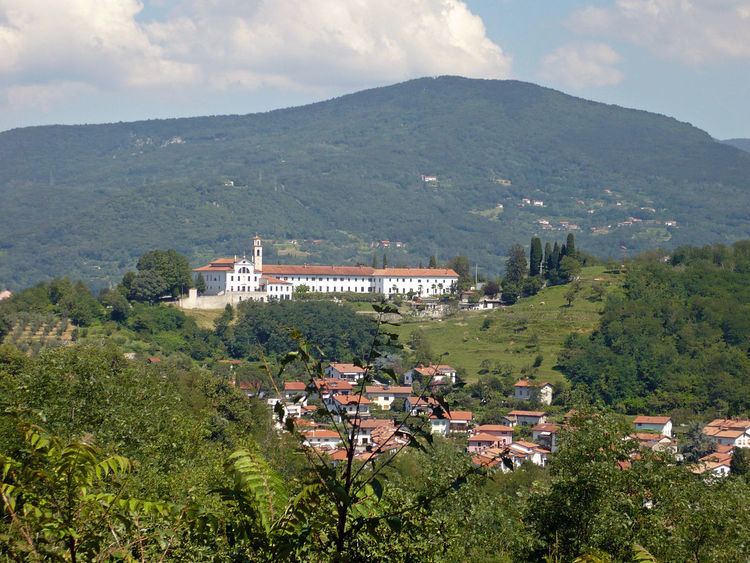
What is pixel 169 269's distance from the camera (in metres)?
97.1

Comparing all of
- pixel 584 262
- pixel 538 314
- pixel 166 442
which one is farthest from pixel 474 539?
pixel 584 262

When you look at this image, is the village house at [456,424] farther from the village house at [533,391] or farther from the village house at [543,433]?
the village house at [533,391]

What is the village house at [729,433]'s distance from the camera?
65688 millimetres

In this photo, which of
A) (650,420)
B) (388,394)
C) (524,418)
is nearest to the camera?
(650,420)

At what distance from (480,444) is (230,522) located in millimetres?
54718

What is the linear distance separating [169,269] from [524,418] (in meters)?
37.5

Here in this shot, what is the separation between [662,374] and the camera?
84.6m

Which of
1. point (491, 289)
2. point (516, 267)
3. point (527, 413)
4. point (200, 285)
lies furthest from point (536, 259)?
point (527, 413)

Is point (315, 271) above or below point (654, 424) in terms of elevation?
above

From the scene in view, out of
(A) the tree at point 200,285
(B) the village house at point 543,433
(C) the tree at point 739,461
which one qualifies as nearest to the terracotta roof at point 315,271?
(A) the tree at point 200,285

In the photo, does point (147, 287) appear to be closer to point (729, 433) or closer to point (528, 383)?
point (528, 383)

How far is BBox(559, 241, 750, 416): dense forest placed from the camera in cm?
7950

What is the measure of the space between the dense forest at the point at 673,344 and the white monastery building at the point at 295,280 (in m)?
22.4

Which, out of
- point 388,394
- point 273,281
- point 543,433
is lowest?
point 388,394
